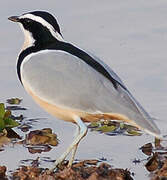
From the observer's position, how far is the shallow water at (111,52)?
9133 mm

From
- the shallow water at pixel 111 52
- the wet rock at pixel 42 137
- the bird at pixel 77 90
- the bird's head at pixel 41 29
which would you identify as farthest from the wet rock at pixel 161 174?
the bird's head at pixel 41 29

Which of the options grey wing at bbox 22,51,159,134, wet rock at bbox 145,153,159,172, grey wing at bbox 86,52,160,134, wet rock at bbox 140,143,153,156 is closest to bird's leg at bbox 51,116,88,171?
grey wing at bbox 22,51,159,134

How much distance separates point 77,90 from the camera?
840 centimetres

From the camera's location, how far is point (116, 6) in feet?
41.3

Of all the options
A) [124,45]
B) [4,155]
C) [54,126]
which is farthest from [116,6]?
[4,155]

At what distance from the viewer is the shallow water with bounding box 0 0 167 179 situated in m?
9.13

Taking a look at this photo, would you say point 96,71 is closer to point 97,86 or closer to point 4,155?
point 97,86

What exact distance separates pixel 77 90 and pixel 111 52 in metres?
2.86

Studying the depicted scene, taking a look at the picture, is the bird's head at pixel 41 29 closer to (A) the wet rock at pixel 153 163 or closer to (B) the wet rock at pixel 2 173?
(B) the wet rock at pixel 2 173

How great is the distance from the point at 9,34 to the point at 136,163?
324 centimetres

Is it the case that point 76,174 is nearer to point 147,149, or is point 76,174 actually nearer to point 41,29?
point 147,149

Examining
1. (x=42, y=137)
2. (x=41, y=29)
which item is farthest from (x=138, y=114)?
(x=42, y=137)

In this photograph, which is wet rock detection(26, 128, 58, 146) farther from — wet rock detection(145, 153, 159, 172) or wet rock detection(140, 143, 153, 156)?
wet rock detection(145, 153, 159, 172)

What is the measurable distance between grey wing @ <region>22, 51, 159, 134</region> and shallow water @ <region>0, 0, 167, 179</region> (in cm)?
62
